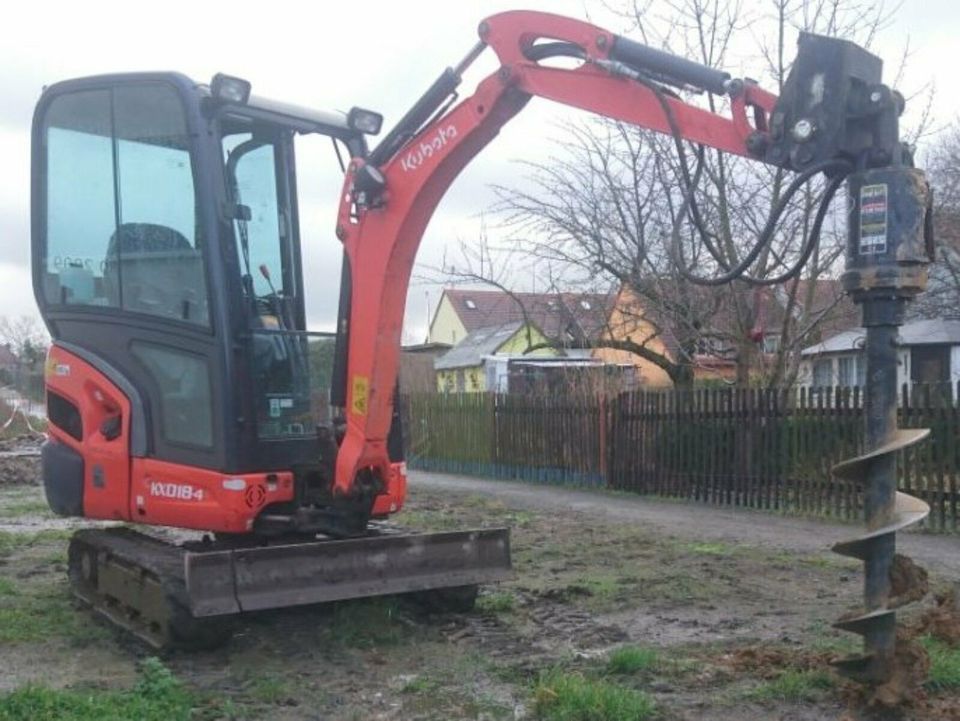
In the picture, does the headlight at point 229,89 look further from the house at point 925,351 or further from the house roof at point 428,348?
the house roof at point 428,348

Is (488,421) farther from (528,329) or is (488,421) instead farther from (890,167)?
(890,167)

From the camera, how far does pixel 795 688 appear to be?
553 centimetres

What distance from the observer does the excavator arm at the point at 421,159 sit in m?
6.05

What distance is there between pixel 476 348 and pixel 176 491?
38410 mm

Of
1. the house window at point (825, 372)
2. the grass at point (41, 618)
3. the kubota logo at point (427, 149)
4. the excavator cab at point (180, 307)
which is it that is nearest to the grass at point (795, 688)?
the excavator cab at point (180, 307)

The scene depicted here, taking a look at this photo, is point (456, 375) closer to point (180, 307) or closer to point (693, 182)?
point (180, 307)

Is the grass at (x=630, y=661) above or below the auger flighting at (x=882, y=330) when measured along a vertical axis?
below

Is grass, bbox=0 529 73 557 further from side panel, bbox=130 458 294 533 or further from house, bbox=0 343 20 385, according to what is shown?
house, bbox=0 343 20 385

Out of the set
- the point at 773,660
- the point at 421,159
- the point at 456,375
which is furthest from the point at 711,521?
the point at 456,375

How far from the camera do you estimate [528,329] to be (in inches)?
769

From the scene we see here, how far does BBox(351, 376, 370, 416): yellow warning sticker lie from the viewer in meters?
6.78

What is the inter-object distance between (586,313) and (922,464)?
27.2 feet

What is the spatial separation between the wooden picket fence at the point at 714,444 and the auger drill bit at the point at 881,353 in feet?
23.5

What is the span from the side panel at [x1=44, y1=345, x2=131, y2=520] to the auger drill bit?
4325 millimetres
